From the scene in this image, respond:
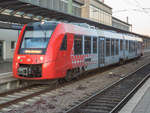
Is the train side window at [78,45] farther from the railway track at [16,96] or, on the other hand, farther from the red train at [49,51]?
the railway track at [16,96]

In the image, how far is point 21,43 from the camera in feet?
32.3

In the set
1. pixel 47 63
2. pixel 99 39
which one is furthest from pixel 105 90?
pixel 99 39

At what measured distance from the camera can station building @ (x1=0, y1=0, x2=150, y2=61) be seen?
1943 centimetres

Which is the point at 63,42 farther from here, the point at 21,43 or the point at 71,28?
the point at 21,43

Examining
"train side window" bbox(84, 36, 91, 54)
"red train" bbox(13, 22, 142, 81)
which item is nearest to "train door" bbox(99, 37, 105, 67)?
"train side window" bbox(84, 36, 91, 54)

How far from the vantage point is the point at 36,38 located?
9617mm

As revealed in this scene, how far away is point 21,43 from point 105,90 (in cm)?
429

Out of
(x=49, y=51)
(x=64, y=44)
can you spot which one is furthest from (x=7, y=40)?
(x=49, y=51)

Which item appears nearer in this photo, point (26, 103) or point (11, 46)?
point (26, 103)

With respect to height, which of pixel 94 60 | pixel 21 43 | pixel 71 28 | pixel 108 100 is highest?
pixel 71 28

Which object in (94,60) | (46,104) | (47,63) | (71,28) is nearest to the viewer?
(46,104)

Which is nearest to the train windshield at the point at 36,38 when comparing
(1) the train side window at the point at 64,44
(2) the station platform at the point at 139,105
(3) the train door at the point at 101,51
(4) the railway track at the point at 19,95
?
(1) the train side window at the point at 64,44

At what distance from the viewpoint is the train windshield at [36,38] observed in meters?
9.38

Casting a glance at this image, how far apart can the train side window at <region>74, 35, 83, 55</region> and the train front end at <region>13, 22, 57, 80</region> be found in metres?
1.69
